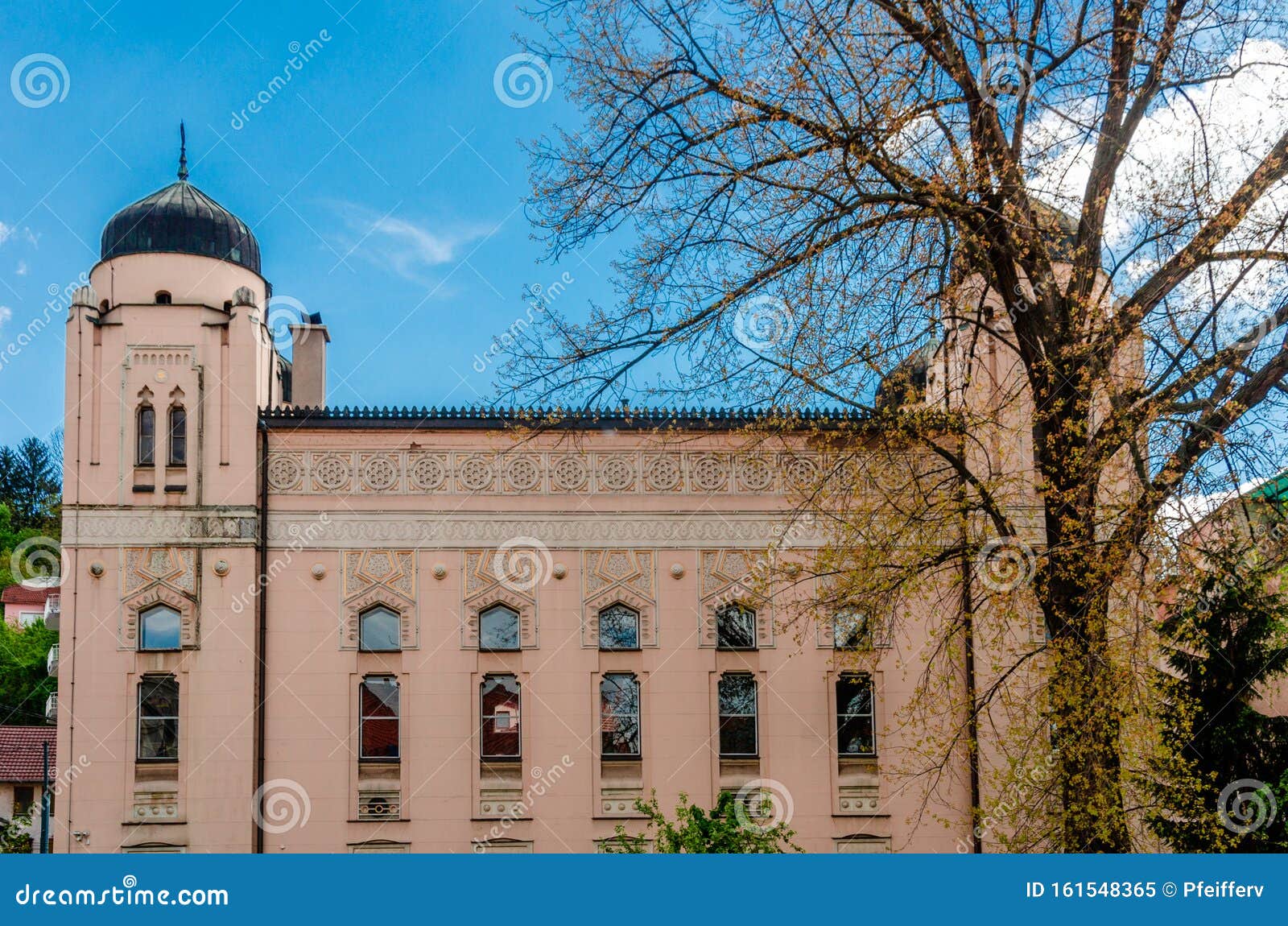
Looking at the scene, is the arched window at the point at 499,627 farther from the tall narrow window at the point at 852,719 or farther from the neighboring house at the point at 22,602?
the neighboring house at the point at 22,602

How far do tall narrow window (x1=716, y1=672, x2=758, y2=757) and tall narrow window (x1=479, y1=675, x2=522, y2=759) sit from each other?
316cm

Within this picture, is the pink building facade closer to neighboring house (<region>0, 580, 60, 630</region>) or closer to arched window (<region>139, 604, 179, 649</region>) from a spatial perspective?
arched window (<region>139, 604, 179, 649</region>)

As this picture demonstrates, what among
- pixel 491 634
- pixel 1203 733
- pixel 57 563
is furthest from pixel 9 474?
pixel 1203 733

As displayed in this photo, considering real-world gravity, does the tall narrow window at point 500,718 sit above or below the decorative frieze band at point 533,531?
below

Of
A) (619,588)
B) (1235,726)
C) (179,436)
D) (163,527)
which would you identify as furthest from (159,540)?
(1235,726)

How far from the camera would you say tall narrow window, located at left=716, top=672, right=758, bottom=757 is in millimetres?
19328

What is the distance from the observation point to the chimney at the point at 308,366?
21.5 meters

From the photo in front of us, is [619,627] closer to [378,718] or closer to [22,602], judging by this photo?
[378,718]

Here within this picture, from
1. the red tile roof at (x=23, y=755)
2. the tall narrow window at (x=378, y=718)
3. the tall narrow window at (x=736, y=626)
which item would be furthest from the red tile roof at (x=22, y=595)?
the tall narrow window at (x=736, y=626)

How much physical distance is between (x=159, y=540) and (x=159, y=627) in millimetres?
1329

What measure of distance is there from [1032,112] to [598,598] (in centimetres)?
1020

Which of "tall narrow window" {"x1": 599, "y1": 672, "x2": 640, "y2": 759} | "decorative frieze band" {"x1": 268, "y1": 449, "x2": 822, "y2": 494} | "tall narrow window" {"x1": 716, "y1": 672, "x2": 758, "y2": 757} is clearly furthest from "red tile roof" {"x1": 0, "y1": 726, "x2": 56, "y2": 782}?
"tall narrow window" {"x1": 716, "y1": 672, "x2": 758, "y2": 757}

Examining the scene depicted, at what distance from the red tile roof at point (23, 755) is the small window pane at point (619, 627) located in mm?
23558

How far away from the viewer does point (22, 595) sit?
6231 centimetres
